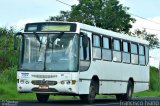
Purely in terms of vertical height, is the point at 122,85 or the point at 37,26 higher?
the point at 37,26

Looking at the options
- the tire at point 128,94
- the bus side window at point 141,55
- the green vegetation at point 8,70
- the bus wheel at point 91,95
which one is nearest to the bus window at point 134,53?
the bus side window at point 141,55

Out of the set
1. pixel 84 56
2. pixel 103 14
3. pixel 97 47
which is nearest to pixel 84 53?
pixel 84 56

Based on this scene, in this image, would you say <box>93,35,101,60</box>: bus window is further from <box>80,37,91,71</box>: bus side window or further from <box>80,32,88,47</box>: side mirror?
<box>80,32,88,47</box>: side mirror

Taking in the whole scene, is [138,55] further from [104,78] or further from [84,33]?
[84,33]

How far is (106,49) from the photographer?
2356 cm

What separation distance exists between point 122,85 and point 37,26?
20.7 feet

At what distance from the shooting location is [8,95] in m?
29.7

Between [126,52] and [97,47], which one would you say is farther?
[126,52]

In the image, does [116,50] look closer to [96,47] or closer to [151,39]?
[96,47]

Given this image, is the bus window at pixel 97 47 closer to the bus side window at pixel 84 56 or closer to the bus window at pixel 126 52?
the bus side window at pixel 84 56

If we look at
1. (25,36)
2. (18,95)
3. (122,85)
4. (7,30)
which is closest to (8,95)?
(18,95)

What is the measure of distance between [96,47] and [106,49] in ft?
4.17

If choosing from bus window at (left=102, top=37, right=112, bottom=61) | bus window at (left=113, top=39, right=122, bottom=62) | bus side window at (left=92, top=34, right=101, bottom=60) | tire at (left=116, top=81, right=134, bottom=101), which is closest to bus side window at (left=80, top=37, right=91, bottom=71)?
bus side window at (left=92, top=34, right=101, bottom=60)

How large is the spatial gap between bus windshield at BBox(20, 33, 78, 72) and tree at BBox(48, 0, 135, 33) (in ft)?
172
